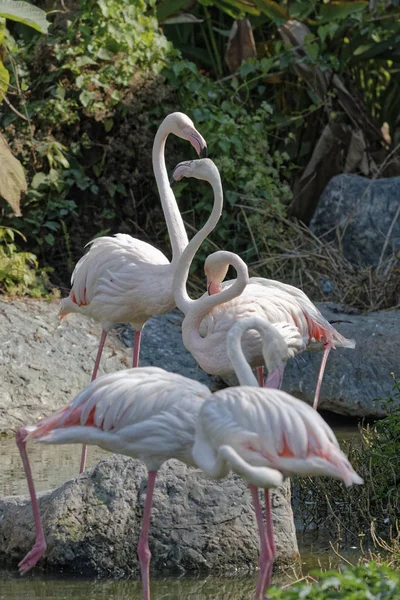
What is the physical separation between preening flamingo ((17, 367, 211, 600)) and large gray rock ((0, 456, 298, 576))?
18.6 inches

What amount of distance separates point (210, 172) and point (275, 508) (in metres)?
1.90

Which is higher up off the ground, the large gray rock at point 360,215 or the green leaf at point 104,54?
the green leaf at point 104,54

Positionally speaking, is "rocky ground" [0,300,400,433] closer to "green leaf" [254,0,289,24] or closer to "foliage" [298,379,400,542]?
"foliage" [298,379,400,542]

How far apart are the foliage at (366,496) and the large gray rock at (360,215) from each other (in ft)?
13.3

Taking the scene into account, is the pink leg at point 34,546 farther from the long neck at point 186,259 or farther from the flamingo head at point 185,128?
the flamingo head at point 185,128

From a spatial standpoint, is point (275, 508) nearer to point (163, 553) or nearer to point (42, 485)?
point (163, 553)

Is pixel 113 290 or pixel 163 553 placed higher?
pixel 113 290

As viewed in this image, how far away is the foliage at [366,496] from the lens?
15.2 feet

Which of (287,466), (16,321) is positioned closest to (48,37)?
(16,321)

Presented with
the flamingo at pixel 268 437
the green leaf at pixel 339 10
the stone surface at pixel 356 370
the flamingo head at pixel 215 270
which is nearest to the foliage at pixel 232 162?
the green leaf at pixel 339 10

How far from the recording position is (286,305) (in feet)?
18.2

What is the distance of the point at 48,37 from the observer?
9.07m

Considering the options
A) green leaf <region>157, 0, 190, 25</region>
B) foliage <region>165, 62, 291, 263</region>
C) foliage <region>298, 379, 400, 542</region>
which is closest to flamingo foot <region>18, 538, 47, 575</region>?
foliage <region>298, 379, 400, 542</region>

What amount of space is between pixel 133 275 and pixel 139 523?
1.78 meters
